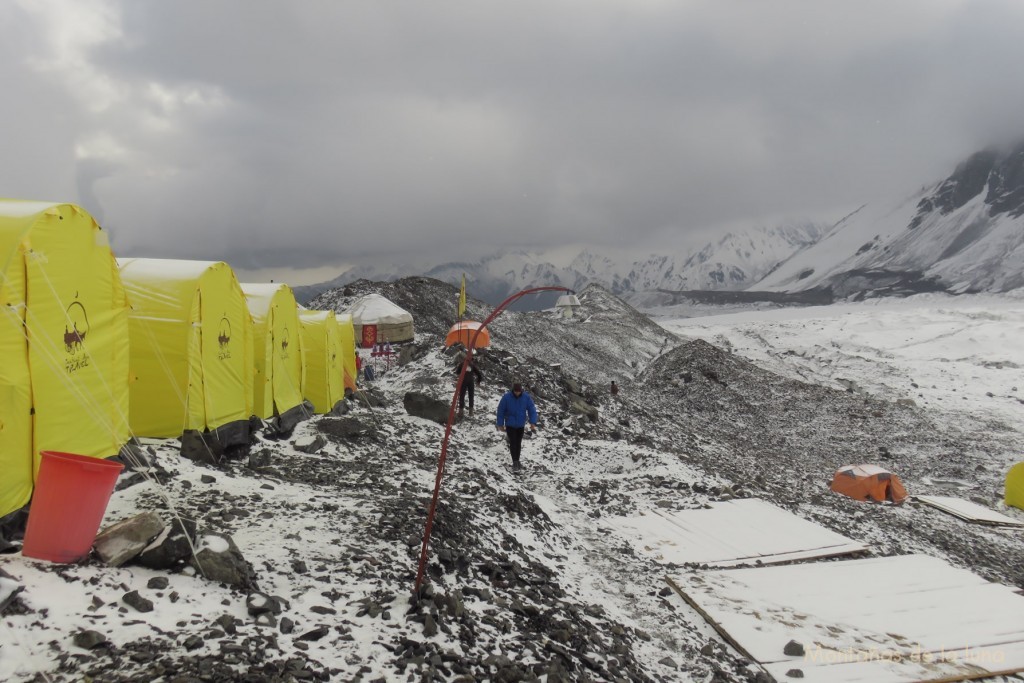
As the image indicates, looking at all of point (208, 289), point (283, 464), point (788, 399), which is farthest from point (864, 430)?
point (208, 289)

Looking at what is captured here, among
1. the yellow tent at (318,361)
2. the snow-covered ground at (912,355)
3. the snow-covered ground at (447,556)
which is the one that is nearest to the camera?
the snow-covered ground at (447,556)

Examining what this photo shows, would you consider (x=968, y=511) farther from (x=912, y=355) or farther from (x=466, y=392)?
(x=912, y=355)

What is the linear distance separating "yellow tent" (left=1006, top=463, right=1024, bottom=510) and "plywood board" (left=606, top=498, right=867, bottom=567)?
971 cm

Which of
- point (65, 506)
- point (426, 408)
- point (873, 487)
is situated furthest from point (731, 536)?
point (65, 506)

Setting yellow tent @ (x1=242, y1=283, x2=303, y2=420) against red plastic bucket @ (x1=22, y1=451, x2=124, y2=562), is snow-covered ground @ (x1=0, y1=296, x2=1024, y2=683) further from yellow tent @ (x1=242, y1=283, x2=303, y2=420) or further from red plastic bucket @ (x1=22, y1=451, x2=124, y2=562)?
yellow tent @ (x1=242, y1=283, x2=303, y2=420)

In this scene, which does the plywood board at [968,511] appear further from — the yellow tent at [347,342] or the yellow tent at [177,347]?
the yellow tent at [347,342]

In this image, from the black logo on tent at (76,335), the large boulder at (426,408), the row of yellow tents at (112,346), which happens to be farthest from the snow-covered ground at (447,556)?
the black logo on tent at (76,335)

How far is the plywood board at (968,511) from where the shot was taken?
1484cm

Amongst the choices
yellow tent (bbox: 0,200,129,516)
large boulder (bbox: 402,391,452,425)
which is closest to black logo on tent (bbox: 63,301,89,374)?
yellow tent (bbox: 0,200,129,516)

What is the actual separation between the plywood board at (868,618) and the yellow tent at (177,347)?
30.5ft

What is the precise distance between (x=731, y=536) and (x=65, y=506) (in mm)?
10530

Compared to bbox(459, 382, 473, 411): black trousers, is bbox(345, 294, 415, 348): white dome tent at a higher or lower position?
higher

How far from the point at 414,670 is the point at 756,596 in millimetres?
5808

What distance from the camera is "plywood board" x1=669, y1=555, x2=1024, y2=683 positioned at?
23.5ft
